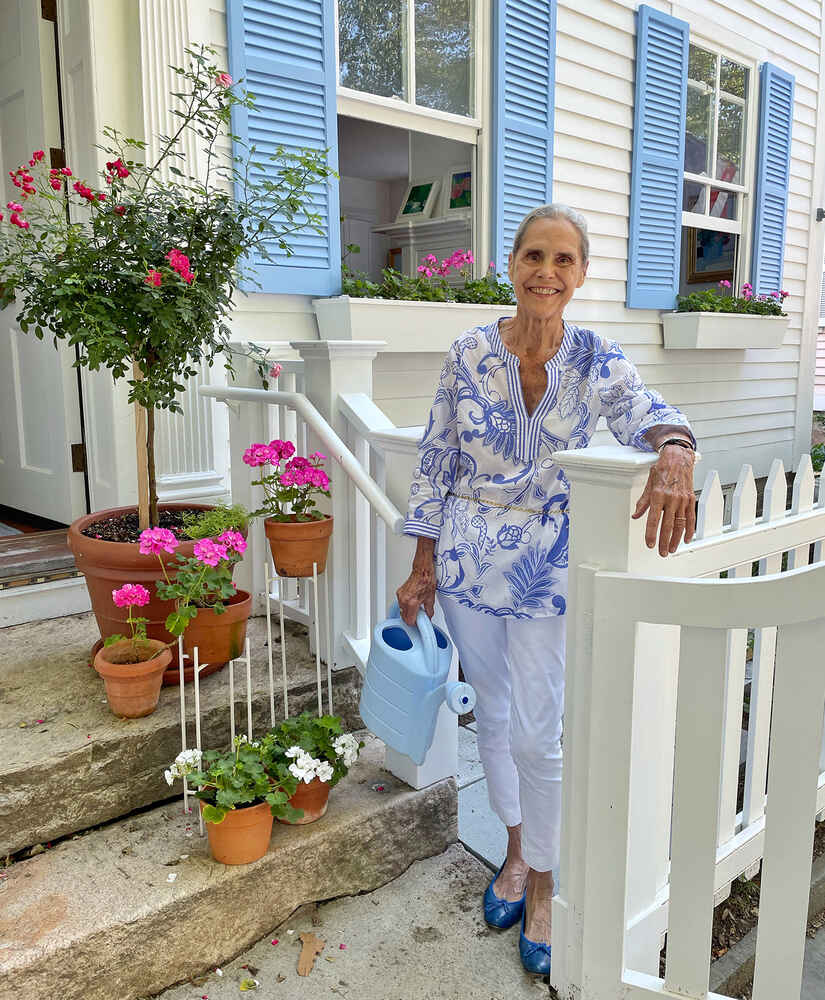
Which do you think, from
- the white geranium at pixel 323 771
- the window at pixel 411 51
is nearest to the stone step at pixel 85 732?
the white geranium at pixel 323 771

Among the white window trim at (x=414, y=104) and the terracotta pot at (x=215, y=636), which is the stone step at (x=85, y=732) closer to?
the terracotta pot at (x=215, y=636)

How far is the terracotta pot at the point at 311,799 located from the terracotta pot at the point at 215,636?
0.46m

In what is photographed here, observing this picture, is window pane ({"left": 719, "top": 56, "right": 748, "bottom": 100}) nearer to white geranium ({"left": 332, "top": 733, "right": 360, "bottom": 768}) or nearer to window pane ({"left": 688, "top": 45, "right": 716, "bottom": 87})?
window pane ({"left": 688, "top": 45, "right": 716, "bottom": 87})

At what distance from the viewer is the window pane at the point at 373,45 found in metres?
3.73

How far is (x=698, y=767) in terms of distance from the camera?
1.28 m

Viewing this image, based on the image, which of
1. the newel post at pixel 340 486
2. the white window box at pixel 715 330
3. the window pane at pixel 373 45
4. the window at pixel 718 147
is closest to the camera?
the newel post at pixel 340 486

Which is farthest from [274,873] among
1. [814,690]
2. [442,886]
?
[814,690]

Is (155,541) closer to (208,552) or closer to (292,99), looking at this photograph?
(208,552)

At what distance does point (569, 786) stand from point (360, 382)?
1340 mm

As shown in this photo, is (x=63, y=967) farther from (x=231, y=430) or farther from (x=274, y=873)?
(x=231, y=430)

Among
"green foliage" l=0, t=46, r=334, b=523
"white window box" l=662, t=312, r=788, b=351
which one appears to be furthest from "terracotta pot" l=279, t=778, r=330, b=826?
"white window box" l=662, t=312, r=788, b=351

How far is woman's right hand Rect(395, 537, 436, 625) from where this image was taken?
179cm

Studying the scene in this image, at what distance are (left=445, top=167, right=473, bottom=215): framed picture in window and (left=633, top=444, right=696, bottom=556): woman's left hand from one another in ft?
12.2

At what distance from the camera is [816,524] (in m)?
2.01
